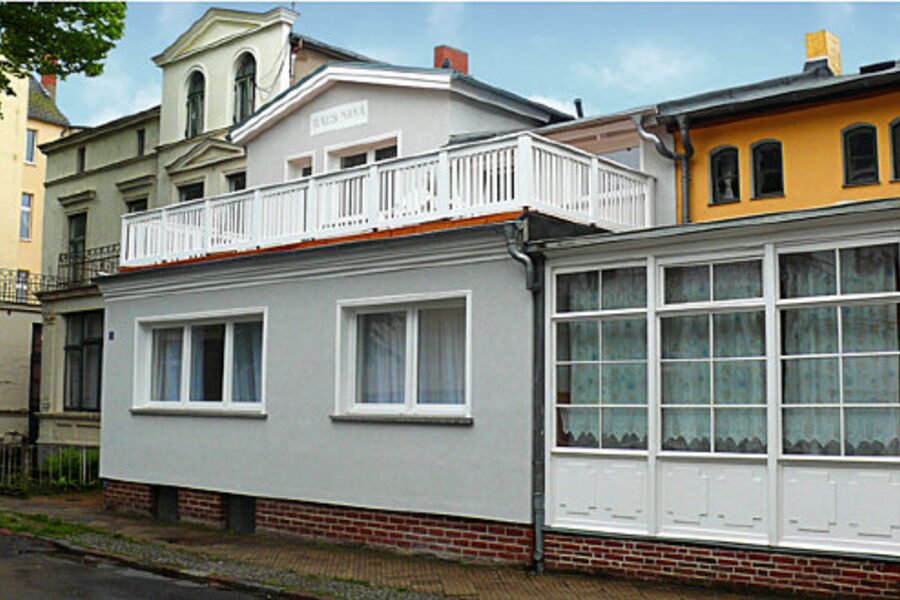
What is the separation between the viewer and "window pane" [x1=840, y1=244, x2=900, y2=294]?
10.1m

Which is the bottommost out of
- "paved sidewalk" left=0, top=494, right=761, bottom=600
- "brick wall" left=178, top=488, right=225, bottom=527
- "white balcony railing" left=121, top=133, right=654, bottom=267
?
"paved sidewalk" left=0, top=494, right=761, bottom=600

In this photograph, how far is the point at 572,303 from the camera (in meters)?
12.3

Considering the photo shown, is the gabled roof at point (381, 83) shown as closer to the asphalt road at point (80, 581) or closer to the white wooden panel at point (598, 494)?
the white wooden panel at point (598, 494)

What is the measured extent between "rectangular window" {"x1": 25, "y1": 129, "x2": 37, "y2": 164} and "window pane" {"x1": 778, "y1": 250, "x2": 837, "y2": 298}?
38458mm

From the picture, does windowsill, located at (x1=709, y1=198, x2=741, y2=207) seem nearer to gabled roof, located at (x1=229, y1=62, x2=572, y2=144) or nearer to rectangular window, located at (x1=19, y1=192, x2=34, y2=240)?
gabled roof, located at (x1=229, y1=62, x2=572, y2=144)

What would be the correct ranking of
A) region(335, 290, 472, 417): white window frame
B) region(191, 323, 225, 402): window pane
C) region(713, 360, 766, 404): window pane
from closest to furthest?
1. region(713, 360, 766, 404): window pane
2. region(335, 290, 472, 417): white window frame
3. region(191, 323, 225, 402): window pane

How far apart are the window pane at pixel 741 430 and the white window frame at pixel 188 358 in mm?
6894

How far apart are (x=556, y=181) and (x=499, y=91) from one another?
5.13 m

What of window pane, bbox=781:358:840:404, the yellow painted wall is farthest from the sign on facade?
window pane, bbox=781:358:840:404

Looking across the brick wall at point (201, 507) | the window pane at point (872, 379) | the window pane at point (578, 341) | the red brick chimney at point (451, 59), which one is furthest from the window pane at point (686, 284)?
the red brick chimney at point (451, 59)

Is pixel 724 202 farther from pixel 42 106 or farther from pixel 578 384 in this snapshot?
pixel 42 106

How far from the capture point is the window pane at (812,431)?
10.3 meters

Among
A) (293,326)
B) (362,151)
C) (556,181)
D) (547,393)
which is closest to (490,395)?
(547,393)

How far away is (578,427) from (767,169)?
506cm
